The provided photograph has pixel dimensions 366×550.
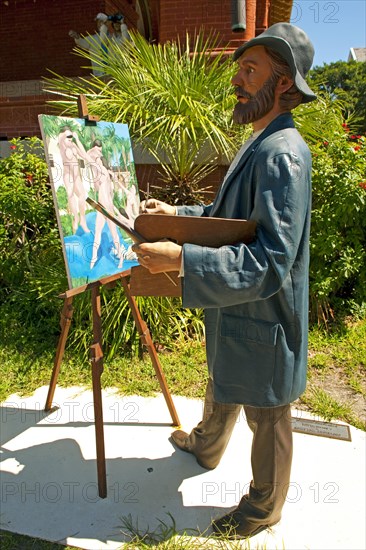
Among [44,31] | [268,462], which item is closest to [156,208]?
[268,462]

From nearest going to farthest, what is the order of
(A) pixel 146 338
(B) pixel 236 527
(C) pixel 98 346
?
1. (B) pixel 236 527
2. (C) pixel 98 346
3. (A) pixel 146 338

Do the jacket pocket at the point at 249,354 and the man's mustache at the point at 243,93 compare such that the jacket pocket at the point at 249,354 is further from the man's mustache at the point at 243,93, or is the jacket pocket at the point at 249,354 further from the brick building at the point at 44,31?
the brick building at the point at 44,31

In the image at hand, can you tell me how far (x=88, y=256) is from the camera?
2432mm

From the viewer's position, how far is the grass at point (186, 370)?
10.3ft

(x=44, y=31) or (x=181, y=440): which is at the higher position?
(x=44, y=31)

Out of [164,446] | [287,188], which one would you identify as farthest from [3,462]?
[287,188]

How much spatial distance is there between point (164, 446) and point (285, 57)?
2099 mm

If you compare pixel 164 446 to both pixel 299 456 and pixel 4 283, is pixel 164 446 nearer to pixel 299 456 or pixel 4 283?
pixel 299 456

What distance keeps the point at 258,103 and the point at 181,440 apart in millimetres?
1857

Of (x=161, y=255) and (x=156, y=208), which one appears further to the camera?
(x=156, y=208)

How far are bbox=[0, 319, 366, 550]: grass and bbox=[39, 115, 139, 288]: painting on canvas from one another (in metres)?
1.11

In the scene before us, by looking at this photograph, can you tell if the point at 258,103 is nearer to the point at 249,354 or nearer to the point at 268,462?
the point at 249,354

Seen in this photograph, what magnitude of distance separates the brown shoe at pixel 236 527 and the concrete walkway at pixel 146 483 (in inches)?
1.6

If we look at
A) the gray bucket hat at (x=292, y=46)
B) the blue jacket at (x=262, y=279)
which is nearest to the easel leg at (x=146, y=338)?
the blue jacket at (x=262, y=279)
